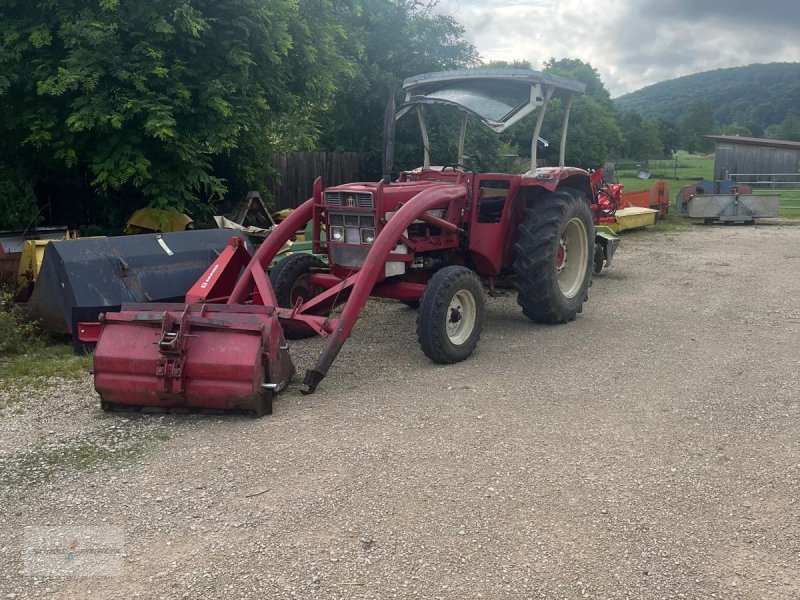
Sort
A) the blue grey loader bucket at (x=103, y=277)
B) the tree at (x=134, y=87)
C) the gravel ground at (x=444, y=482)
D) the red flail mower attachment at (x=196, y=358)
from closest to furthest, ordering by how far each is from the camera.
A: the gravel ground at (x=444, y=482) → the red flail mower attachment at (x=196, y=358) → the blue grey loader bucket at (x=103, y=277) → the tree at (x=134, y=87)

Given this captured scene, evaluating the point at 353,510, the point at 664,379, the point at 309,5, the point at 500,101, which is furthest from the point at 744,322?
the point at 309,5

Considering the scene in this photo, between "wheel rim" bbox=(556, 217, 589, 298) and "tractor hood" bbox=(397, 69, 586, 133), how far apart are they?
147 cm

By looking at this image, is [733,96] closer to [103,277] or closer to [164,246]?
[164,246]

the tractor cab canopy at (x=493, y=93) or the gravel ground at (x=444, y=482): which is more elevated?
the tractor cab canopy at (x=493, y=93)

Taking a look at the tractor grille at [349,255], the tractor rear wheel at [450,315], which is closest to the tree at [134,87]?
the tractor grille at [349,255]

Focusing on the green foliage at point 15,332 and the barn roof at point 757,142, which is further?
the barn roof at point 757,142

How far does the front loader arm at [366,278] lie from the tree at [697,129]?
212ft

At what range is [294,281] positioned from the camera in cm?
707

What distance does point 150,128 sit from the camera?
8914mm

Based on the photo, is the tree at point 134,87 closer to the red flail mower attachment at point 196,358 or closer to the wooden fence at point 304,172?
the wooden fence at point 304,172

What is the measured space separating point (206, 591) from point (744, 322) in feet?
22.2

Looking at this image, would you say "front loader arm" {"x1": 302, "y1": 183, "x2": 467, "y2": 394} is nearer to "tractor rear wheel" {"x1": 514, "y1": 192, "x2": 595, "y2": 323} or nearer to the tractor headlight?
the tractor headlight

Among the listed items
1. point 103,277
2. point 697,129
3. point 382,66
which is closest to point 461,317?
point 103,277

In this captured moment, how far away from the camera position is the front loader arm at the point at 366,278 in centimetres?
546
